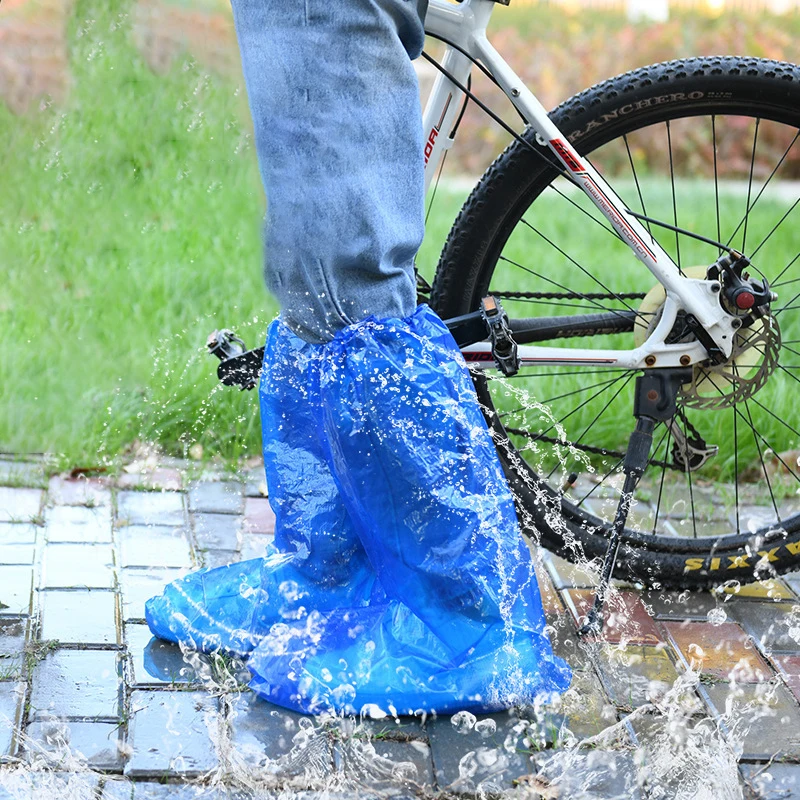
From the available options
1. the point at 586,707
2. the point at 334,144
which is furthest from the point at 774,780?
the point at 334,144

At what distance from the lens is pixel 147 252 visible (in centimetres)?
299

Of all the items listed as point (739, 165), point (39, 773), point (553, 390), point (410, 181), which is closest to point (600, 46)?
point (739, 165)

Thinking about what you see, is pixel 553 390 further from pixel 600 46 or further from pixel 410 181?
pixel 600 46

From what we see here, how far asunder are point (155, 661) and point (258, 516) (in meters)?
0.77

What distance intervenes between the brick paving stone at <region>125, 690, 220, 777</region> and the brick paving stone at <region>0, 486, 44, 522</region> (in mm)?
854

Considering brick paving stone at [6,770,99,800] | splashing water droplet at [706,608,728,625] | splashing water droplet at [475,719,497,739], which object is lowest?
brick paving stone at [6,770,99,800]

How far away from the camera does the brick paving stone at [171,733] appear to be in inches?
73.1

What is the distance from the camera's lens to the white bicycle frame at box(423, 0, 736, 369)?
2.30 m

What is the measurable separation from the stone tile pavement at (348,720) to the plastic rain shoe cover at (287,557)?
2.5 inches

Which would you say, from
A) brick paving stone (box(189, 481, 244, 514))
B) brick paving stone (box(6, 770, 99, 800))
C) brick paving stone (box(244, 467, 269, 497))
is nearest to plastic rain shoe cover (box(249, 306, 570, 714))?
brick paving stone (box(6, 770, 99, 800))

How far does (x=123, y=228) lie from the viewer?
2.70 m

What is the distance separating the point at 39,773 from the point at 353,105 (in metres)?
1.11

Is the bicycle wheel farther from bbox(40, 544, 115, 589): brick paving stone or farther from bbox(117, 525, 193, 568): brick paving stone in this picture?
bbox(40, 544, 115, 589): brick paving stone

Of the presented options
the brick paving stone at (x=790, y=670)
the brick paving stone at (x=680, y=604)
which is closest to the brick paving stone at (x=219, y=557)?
the brick paving stone at (x=680, y=604)
